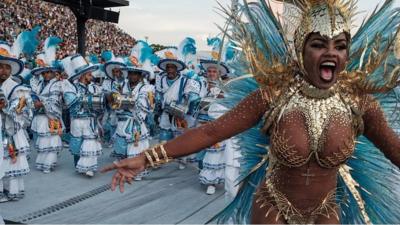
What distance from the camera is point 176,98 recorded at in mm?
6898

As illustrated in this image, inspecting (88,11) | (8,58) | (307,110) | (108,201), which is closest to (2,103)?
(8,58)

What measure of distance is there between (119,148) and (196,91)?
5.06 feet

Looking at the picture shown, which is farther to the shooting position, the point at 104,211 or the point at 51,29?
the point at 51,29

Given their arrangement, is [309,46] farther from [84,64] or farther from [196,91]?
[84,64]

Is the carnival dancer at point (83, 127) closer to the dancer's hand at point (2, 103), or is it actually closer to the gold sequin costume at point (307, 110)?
the dancer's hand at point (2, 103)

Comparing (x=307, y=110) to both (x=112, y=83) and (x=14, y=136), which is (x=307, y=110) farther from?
(x=112, y=83)

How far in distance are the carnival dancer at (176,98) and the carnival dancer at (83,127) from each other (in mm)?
1168

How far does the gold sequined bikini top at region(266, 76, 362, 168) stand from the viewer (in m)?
2.03

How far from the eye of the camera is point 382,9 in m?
2.32

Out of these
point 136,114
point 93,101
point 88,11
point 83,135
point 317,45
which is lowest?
point 83,135

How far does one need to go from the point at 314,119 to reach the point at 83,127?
207 inches

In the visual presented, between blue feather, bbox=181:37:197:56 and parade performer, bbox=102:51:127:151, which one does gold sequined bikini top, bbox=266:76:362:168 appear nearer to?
parade performer, bbox=102:51:127:151

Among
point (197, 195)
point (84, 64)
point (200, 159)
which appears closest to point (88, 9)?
point (84, 64)

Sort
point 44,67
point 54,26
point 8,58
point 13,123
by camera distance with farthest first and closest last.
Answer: point 54,26 → point 44,67 → point 13,123 → point 8,58
